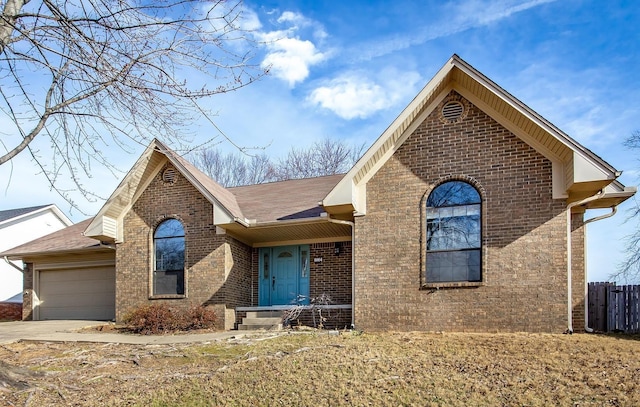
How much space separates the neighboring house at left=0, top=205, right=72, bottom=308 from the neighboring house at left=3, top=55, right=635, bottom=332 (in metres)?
14.4

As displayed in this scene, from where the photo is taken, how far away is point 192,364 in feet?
27.5

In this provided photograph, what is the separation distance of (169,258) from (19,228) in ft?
58.3

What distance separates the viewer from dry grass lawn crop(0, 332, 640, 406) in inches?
240

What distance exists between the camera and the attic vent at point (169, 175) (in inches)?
553

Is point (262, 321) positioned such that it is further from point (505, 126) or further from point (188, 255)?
point (505, 126)

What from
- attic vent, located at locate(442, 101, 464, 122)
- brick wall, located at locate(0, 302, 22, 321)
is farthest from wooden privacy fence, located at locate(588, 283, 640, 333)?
brick wall, located at locate(0, 302, 22, 321)

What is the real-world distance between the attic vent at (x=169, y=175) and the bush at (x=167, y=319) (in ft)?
11.8

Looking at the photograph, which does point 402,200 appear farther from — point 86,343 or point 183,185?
point 86,343

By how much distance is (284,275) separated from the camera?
575 inches

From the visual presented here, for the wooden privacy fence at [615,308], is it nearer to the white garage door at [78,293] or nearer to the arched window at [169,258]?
the arched window at [169,258]

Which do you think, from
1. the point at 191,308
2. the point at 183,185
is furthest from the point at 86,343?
the point at 183,185

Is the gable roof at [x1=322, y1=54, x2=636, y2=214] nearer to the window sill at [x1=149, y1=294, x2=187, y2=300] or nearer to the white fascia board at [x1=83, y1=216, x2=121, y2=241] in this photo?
the window sill at [x1=149, y1=294, x2=187, y2=300]

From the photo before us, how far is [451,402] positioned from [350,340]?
393 cm

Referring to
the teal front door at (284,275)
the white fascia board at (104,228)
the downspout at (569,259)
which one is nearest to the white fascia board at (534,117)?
the downspout at (569,259)
